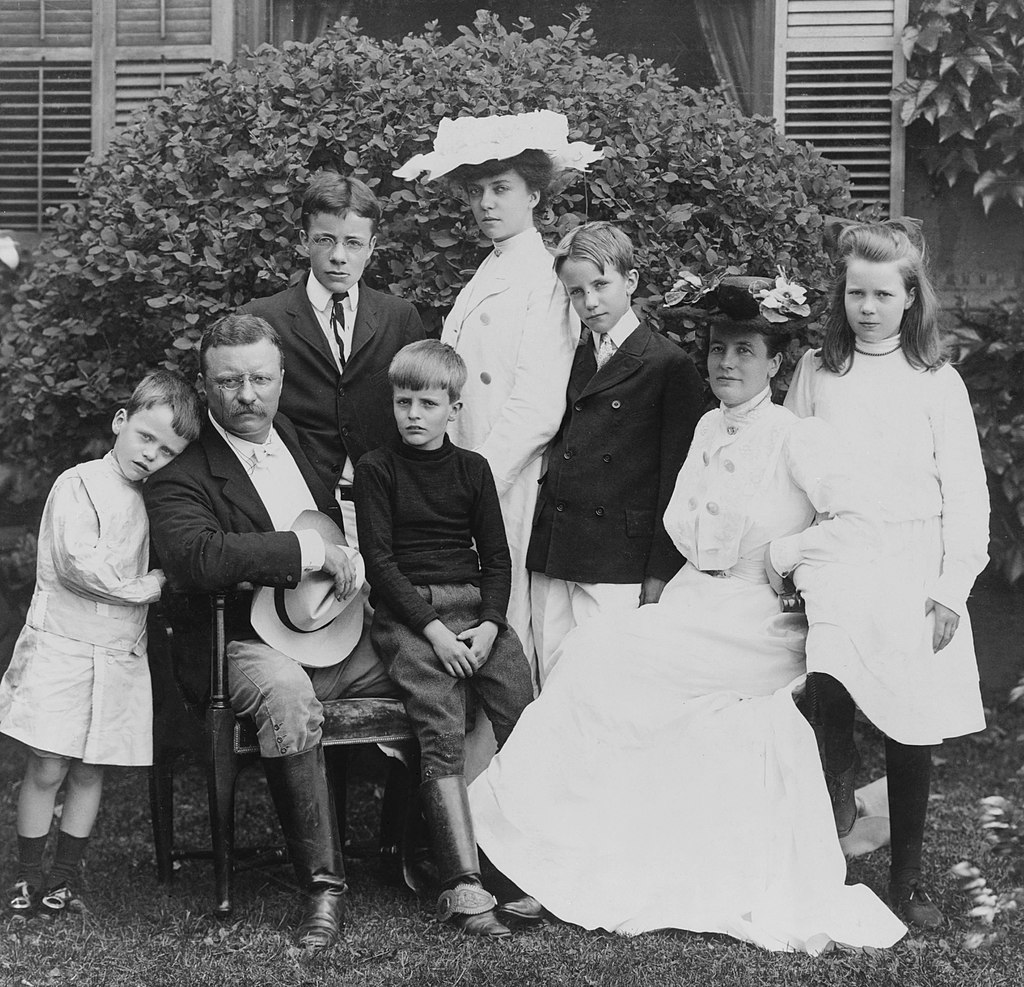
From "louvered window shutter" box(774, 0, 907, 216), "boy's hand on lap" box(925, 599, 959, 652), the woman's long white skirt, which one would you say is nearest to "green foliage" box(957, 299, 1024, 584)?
"louvered window shutter" box(774, 0, 907, 216)

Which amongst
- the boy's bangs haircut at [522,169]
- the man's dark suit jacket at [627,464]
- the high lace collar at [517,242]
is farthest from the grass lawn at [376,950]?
the boy's bangs haircut at [522,169]

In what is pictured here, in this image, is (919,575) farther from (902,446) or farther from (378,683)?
(378,683)

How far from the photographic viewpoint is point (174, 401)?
3516 mm

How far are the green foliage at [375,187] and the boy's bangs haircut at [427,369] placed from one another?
83 centimetres

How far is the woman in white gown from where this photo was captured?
330 centimetres

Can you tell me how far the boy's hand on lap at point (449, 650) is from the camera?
3496 millimetres

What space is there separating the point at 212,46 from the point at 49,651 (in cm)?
316

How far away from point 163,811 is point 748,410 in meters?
2.03

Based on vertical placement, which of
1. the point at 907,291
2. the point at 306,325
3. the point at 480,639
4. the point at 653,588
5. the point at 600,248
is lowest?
the point at 480,639

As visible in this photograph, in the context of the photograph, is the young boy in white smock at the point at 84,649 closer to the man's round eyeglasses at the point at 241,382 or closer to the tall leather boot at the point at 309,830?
the man's round eyeglasses at the point at 241,382

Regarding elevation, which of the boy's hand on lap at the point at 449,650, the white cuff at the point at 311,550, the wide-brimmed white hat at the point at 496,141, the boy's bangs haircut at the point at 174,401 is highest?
the wide-brimmed white hat at the point at 496,141

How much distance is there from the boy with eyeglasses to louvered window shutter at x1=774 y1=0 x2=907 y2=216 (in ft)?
7.78

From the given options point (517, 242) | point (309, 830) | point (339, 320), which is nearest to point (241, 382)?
point (339, 320)

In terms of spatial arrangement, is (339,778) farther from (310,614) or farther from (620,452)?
(620,452)
